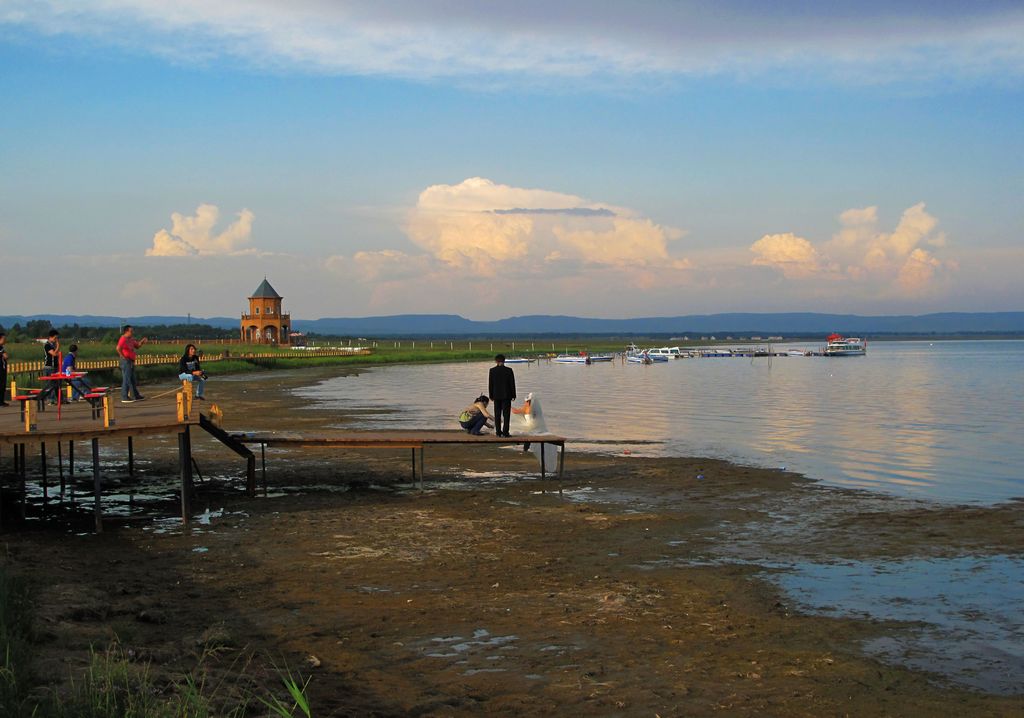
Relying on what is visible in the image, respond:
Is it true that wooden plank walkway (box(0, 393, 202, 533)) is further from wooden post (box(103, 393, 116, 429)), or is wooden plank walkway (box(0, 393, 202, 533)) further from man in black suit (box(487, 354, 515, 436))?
man in black suit (box(487, 354, 515, 436))

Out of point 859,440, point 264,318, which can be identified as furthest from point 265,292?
point 859,440

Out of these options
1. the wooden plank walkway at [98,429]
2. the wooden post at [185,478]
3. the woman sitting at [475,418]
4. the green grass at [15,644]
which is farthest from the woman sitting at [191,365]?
the green grass at [15,644]

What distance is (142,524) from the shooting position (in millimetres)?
18875

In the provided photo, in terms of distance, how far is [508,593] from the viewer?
1365 centimetres

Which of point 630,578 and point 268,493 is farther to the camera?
point 268,493

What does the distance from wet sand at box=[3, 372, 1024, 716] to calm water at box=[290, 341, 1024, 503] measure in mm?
5141

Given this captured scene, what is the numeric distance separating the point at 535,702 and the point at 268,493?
47.1ft

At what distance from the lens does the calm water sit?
27234mm

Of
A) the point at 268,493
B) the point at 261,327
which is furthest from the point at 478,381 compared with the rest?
the point at 261,327

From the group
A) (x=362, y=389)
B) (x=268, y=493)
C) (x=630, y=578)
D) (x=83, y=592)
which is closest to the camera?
(x=83, y=592)

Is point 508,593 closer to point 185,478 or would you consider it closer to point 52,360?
point 185,478

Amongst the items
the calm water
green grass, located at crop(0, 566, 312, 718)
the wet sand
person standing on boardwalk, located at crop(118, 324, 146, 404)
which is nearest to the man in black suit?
the wet sand

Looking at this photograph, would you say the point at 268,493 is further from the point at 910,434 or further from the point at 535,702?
the point at 910,434

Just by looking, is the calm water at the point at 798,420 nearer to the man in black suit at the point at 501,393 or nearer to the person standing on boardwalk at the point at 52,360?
the man in black suit at the point at 501,393
